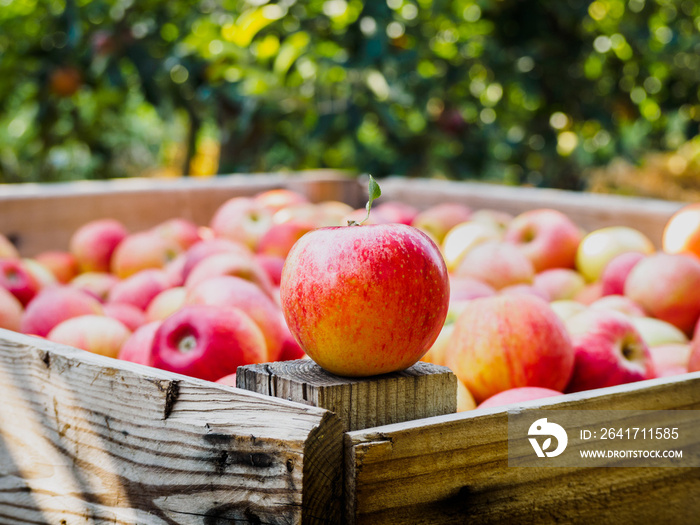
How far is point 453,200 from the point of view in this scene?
2.69m

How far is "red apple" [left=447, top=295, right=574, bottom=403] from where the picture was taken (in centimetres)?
110

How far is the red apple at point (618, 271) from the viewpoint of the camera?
5.67ft

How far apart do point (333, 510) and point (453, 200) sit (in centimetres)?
209

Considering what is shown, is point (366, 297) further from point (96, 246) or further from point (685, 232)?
point (96, 246)

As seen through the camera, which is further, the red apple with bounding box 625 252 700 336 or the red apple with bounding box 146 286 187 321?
the red apple with bounding box 625 252 700 336

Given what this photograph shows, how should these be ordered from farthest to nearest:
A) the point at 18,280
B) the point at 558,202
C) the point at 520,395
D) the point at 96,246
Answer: the point at 558,202 < the point at 96,246 < the point at 18,280 < the point at 520,395

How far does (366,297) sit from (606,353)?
609mm

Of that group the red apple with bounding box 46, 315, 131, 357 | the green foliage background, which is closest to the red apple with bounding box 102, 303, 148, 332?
the red apple with bounding box 46, 315, 131, 357

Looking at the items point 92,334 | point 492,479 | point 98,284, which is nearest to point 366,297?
point 492,479

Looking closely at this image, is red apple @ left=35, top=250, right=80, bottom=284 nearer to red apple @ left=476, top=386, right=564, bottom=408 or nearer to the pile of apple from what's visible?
the pile of apple

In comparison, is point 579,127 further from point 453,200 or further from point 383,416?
point 383,416

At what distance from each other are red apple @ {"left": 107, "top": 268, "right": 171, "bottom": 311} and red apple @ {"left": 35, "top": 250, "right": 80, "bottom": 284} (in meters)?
0.46

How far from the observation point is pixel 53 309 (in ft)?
4.71

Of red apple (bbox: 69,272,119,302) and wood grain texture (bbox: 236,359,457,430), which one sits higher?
red apple (bbox: 69,272,119,302)
